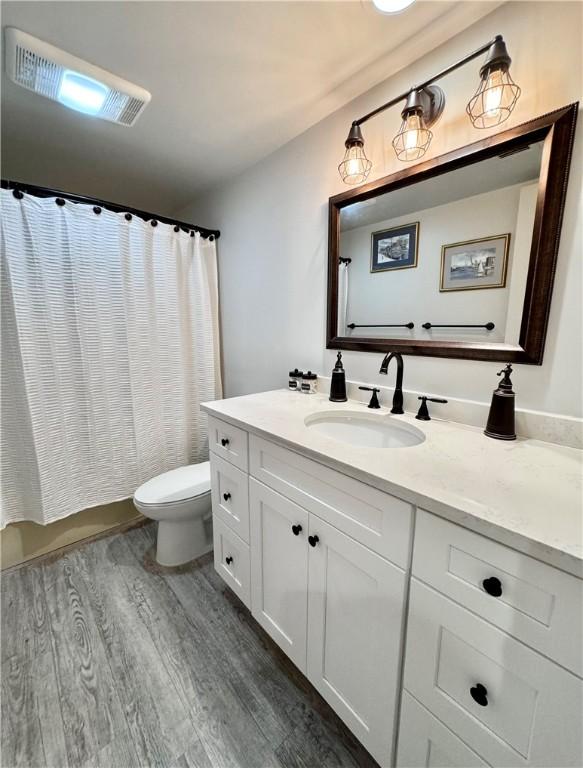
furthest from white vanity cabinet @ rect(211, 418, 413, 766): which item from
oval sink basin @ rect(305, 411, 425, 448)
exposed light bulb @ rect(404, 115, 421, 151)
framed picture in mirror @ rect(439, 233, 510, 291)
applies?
exposed light bulb @ rect(404, 115, 421, 151)

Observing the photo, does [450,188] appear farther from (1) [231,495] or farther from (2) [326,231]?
(1) [231,495]

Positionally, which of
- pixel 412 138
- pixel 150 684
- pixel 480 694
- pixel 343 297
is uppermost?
pixel 412 138

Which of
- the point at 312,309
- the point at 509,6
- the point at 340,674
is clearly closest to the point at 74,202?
the point at 312,309

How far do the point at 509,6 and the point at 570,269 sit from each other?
2.62ft

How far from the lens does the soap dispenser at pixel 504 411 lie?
93 cm

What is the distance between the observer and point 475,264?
106 centimetres

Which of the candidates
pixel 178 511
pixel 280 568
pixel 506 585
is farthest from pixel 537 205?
pixel 178 511

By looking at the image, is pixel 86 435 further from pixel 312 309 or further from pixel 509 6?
pixel 509 6

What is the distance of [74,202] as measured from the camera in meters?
1.57

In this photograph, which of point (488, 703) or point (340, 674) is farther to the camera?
point (340, 674)

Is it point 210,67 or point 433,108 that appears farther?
point 210,67

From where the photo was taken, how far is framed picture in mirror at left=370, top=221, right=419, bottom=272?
1.21 metres

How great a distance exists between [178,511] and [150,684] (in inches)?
24.5

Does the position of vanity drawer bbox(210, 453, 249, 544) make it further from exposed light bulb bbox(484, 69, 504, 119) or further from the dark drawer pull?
exposed light bulb bbox(484, 69, 504, 119)
